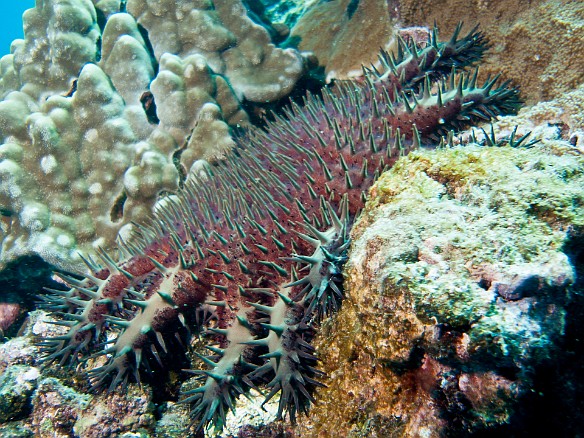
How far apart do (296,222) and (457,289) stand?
4.38 ft

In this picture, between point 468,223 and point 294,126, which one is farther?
point 294,126

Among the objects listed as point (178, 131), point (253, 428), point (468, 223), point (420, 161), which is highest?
point (178, 131)

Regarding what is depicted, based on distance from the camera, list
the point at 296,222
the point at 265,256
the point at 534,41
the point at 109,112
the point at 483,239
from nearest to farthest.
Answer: the point at 483,239 → the point at 296,222 → the point at 265,256 → the point at 534,41 → the point at 109,112

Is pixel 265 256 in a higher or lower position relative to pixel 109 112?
lower

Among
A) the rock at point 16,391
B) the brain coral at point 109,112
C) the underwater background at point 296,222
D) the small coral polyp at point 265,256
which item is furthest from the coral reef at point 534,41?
the rock at point 16,391

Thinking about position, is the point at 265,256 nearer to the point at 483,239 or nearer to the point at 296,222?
the point at 296,222

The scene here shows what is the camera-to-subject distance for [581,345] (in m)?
1.81

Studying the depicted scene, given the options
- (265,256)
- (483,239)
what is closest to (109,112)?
(265,256)

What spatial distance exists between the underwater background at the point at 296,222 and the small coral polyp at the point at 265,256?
23 millimetres

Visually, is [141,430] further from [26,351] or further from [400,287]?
[400,287]

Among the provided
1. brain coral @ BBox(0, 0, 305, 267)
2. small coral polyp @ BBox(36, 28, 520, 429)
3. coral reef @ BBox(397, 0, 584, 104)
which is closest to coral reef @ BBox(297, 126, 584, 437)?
small coral polyp @ BBox(36, 28, 520, 429)

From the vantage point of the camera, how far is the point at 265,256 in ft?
9.61

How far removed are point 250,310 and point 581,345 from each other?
2097mm

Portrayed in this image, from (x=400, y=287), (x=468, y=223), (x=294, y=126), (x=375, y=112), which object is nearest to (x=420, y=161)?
(x=468, y=223)
